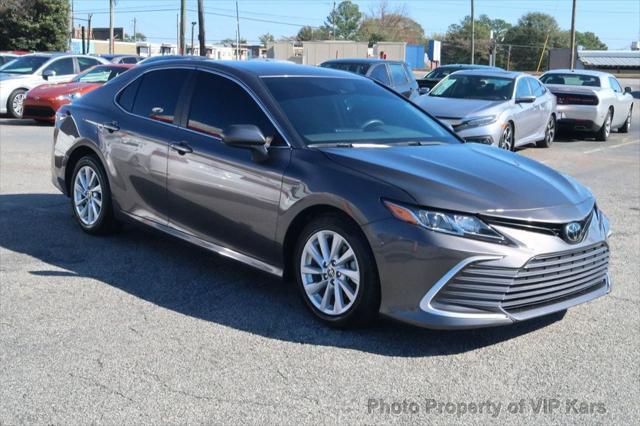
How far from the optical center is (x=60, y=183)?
7.31 m

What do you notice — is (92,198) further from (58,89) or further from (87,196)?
(58,89)

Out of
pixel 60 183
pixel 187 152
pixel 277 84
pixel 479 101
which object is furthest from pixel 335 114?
pixel 479 101

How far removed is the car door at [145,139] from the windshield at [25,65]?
14.4m

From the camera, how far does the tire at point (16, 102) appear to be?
19.0 meters

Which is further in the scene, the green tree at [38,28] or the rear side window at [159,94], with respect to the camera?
the green tree at [38,28]

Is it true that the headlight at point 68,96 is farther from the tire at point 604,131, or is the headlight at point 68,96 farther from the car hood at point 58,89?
the tire at point 604,131

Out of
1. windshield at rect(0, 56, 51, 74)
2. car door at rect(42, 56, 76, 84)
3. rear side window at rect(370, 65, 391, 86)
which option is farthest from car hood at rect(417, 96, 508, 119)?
windshield at rect(0, 56, 51, 74)

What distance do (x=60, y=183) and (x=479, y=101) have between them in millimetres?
8218

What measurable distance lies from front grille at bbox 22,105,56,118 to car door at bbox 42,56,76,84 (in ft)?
6.54

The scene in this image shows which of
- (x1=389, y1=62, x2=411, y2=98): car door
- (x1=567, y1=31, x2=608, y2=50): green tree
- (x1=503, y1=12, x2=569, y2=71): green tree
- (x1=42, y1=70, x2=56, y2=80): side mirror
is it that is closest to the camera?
(x1=389, y1=62, x2=411, y2=98): car door

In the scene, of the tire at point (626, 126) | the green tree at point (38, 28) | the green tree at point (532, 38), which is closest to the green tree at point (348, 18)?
the green tree at point (532, 38)

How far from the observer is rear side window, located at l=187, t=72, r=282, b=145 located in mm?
5452

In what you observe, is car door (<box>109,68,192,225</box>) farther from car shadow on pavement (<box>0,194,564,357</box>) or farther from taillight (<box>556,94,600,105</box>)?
taillight (<box>556,94,600,105</box>)

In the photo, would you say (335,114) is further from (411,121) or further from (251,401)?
(251,401)
